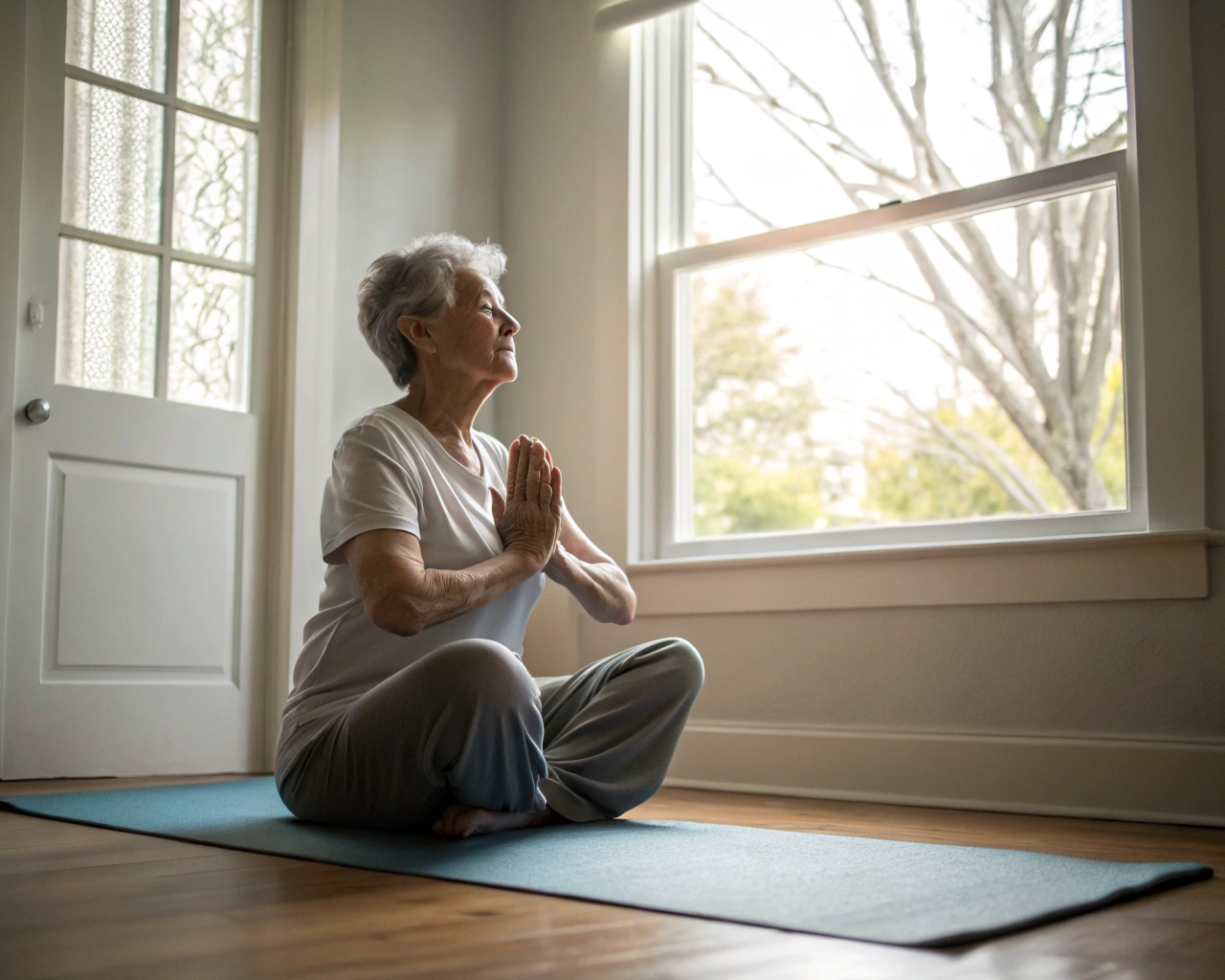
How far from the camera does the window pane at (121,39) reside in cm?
330

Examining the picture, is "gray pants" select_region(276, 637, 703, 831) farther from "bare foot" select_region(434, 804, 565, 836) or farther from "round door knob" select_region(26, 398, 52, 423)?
"round door knob" select_region(26, 398, 52, 423)

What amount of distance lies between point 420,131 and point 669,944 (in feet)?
10.8

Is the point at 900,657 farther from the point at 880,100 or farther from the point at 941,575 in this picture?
the point at 880,100

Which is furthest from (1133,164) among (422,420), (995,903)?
(995,903)

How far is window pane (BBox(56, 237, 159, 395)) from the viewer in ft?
10.6

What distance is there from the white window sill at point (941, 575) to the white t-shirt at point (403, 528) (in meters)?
1.20

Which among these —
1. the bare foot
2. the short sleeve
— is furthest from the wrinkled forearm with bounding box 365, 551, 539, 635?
the bare foot

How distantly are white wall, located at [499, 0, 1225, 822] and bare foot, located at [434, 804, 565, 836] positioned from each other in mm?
1284

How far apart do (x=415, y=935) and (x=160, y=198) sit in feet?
9.03

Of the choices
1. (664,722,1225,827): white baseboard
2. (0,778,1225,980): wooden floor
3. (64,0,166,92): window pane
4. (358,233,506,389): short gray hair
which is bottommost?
(664,722,1225,827): white baseboard

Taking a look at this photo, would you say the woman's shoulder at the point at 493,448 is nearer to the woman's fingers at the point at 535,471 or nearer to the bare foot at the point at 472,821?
the woman's fingers at the point at 535,471

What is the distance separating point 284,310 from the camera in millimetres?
3652

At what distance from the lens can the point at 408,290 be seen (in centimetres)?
231

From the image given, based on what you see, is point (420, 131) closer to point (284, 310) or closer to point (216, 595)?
point (284, 310)
